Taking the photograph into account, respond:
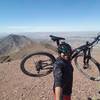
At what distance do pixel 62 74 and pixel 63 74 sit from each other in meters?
0.07

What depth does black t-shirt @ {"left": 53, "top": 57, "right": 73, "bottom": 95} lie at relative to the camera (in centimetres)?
385

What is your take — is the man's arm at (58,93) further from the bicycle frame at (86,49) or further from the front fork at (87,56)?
the front fork at (87,56)

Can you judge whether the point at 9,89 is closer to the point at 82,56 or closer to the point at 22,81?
the point at 22,81

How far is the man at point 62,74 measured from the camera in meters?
3.71

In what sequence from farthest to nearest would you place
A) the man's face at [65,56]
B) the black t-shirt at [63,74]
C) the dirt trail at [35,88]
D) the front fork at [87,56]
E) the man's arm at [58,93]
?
the dirt trail at [35,88], the front fork at [87,56], the man's face at [65,56], the black t-shirt at [63,74], the man's arm at [58,93]

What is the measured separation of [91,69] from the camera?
9133 mm

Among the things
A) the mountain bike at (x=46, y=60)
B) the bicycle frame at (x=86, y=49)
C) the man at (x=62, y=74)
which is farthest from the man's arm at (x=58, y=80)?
the bicycle frame at (x=86, y=49)

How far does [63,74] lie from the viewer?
3998 mm

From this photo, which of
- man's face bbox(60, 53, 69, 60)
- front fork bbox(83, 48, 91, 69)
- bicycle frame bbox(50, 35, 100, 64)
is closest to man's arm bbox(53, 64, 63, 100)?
man's face bbox(60, 53, 69, 60)

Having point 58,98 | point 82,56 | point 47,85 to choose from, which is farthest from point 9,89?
point 58,98

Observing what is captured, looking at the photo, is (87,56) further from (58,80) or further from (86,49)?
(58,80)

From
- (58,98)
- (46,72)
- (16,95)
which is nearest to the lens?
(58,98)

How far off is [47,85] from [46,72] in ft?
9.34

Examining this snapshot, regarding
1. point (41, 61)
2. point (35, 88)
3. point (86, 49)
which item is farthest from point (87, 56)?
point (35, 88)
